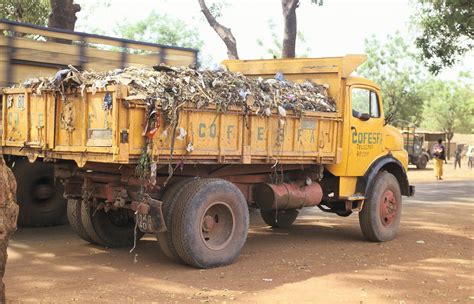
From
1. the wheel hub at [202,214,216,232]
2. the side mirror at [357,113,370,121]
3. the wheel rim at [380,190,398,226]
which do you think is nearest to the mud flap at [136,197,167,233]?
the wheel hub at [202,214,216,232]

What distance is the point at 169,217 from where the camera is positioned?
22.2ft

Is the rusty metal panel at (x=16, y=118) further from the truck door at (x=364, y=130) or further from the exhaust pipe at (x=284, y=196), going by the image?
the truck door at (x=364, y=130)

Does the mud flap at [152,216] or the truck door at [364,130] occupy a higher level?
the truck door at [364,130]

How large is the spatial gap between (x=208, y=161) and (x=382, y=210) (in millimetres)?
3683

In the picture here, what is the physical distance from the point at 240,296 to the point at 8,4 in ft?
60.8

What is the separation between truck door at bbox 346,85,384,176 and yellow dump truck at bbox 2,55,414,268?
0.06 feet

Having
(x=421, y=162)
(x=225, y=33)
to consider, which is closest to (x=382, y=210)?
(x=225, y=33)

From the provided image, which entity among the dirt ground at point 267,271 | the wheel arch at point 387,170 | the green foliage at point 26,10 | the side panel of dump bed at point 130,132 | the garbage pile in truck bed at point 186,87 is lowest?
the dirt ground at point 267,271

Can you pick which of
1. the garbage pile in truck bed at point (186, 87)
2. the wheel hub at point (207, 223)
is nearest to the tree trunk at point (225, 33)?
Answer: the garbage pile in truck bed at point (186, 87)

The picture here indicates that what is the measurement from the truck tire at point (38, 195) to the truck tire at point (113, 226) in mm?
1547

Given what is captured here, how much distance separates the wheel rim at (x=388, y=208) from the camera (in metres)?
9.48

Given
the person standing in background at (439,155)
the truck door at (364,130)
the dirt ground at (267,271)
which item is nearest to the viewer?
the dirt ground at (267,271)

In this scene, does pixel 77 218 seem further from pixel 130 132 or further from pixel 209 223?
pixel 130 132

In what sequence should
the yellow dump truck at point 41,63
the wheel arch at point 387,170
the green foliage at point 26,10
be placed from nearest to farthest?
the yellow dump truck at point 41,63
the wheel arch at point 387,170
the green foliage at point 26,10
